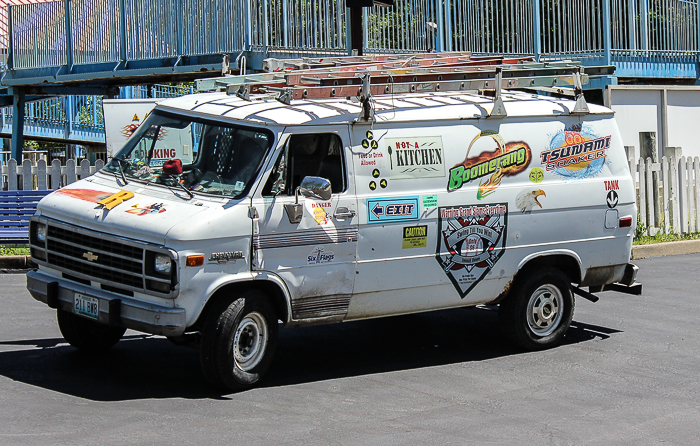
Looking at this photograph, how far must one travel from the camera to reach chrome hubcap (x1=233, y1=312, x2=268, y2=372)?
22.0 ft

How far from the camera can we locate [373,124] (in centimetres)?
730

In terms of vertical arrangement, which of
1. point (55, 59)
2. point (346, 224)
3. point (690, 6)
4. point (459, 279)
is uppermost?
point (690, 6)

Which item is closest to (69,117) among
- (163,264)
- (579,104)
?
(579,104)

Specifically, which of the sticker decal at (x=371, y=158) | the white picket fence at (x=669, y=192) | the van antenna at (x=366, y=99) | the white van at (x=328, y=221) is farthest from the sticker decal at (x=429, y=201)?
the white picket fence at (x=669, y=192)

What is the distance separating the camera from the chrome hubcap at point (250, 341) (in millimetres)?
6691

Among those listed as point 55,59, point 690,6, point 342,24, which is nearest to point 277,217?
point 342,24

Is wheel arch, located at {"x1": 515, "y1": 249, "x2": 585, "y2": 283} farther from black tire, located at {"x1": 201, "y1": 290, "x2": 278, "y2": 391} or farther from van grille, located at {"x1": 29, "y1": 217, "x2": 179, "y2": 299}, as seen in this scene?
van grille, located at {"x1": 29, "y1": 217, "x2": 179, "y2": 299}

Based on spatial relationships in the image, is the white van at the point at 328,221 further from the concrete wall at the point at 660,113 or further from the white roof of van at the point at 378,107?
the concrete wall at the point at 660,113

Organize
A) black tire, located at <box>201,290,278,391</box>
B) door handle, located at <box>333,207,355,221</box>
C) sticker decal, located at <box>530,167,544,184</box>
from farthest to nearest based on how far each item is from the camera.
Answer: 1. sticker decal, located at <box>530,167,544,184</box>
2. door handle, located at <box>333,207,355,221</box>
3. black tire, located at <box>201,290,278,391</box>

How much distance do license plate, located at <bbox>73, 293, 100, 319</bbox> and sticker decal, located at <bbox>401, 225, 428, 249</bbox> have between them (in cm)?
250

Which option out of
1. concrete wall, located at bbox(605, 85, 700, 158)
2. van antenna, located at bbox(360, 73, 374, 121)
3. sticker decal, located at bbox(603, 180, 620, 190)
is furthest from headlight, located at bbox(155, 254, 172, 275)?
concrete wall, located at bbox(605, 85, 700, 158)

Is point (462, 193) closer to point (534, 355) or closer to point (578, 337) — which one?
point (534, 355)

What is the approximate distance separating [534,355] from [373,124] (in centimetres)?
270

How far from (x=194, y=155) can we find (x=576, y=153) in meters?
3.60
